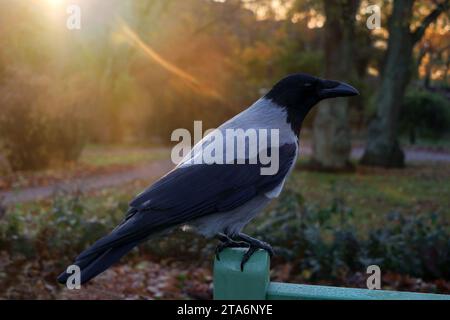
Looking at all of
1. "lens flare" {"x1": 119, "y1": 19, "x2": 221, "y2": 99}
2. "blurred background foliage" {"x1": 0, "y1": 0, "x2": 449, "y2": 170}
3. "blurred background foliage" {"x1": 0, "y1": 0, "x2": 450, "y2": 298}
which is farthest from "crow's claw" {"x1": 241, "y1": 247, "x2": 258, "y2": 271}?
"lens flare" {"x1": 119, "y1": 19, "x2": 221, "y2": 99}

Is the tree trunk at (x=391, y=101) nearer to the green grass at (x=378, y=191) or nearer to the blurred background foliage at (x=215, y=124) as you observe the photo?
the blurred background foliage at (x=215, y=124)

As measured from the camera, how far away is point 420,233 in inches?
225

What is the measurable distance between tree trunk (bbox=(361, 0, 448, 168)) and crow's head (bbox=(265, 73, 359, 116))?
47.4 feet

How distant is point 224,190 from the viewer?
8.35 feet

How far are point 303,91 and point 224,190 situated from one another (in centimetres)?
63

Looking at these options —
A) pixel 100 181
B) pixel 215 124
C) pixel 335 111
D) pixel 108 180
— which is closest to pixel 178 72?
pixel 215 124

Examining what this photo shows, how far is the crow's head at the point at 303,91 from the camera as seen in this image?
8.90 ft

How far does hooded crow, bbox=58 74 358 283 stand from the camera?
2.27 metres

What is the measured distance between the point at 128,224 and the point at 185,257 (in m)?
3.80

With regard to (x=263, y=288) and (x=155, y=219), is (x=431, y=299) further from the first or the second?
(x=155, y=219)
